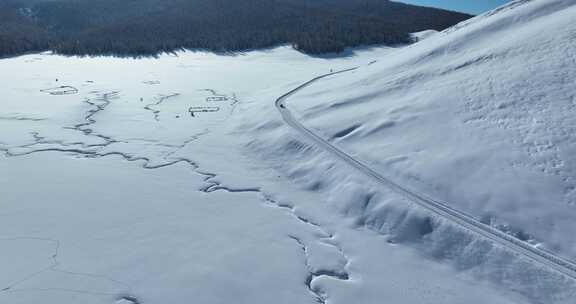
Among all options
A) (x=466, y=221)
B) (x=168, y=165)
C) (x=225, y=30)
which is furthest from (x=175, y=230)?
(x=225, y=30)

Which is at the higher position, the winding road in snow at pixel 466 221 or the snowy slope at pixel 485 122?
the snowy slope at pixel 485 122

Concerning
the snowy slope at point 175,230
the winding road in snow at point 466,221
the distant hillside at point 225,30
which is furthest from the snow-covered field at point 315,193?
the distant hillside at point 225,30

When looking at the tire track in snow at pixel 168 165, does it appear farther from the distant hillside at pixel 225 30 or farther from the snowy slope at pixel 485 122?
the distant hillside at pixel 225 30

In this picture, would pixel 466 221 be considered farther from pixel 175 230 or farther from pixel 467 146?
pixel 175 230

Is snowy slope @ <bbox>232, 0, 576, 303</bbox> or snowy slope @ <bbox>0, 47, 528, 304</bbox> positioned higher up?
snowy slope @ <bbox>232, 0, 576, 303</bbox>

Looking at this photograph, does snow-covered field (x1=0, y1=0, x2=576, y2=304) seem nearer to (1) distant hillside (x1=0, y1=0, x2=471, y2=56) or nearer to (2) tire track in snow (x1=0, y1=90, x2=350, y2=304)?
(2) tire track in snow (x1=0, y1=90, x2=350, y2=304)

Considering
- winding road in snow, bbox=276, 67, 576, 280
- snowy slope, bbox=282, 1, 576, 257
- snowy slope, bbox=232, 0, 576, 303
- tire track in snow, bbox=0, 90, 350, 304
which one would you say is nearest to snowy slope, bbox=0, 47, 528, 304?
tire track in snow, bbox=0, 90, 350, 304
